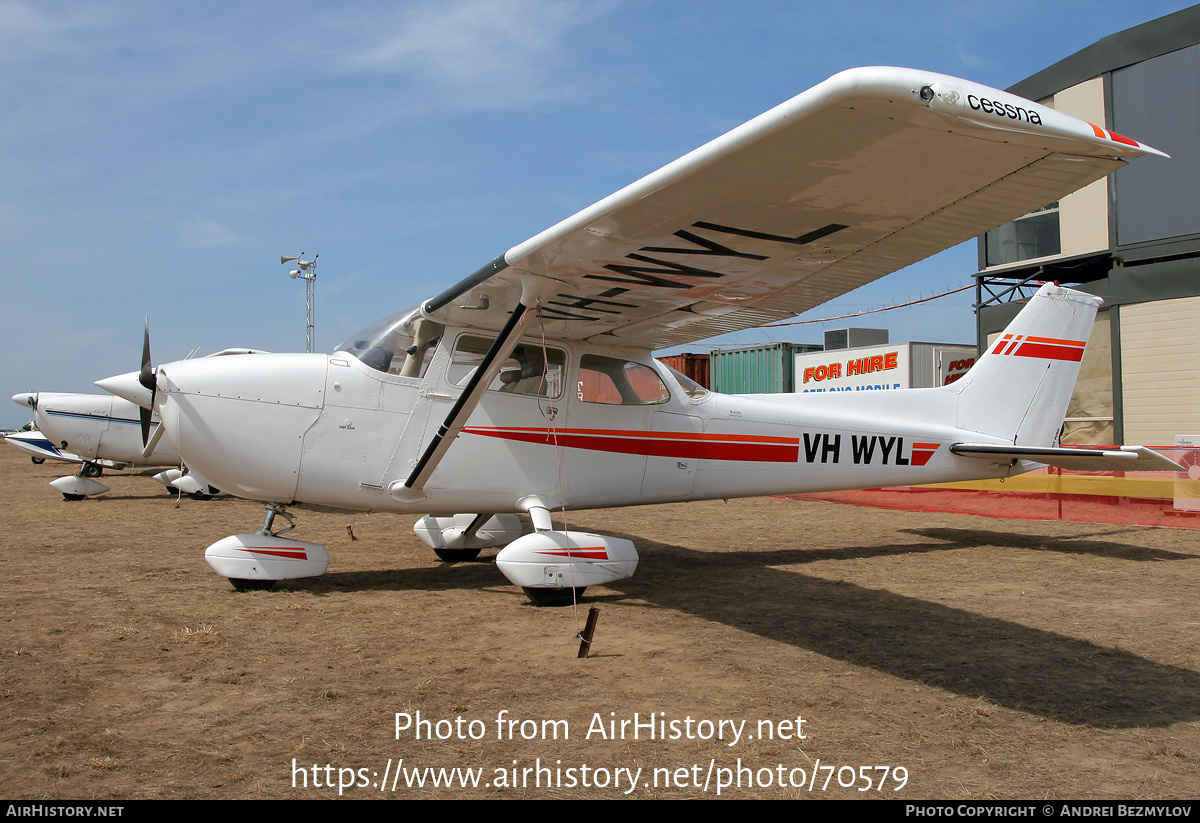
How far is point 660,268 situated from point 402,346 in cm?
243

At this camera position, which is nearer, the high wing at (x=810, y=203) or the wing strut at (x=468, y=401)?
the high wing at (x=810, y=203)

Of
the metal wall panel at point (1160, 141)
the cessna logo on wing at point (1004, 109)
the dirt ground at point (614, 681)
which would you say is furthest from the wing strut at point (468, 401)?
the metal wall panel at point (1160, 141)

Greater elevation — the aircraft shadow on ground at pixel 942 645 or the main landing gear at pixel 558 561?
the main landing gear at pixel 558 561

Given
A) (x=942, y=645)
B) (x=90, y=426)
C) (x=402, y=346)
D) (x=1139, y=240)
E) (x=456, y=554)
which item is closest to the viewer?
(x=942, y=645)

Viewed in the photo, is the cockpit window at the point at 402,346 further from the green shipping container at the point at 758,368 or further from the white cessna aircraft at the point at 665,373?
the green shipping container at the point at 758,368

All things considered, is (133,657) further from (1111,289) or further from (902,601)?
(1111,289)

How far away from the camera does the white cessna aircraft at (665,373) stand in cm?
320

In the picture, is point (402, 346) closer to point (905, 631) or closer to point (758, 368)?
point (905, 631)

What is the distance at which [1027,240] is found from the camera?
16.8 meters

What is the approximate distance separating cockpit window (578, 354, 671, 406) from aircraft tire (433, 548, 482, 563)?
6.97ft

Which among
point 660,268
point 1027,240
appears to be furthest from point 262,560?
point 1027,240

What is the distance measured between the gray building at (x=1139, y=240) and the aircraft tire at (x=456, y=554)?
12217 millimetres

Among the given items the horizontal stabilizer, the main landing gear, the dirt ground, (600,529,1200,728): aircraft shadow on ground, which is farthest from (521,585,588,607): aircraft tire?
the horizontal stabilizer

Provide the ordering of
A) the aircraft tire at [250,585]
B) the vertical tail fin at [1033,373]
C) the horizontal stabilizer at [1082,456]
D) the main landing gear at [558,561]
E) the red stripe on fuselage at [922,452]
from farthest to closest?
the vertical tail fin at [1033,373], the red stripe on fuselage at [922,452], the horizontal stabilizer at [1082,456], the aircraft tire at [250,585], the main landing gear at [558,561]
